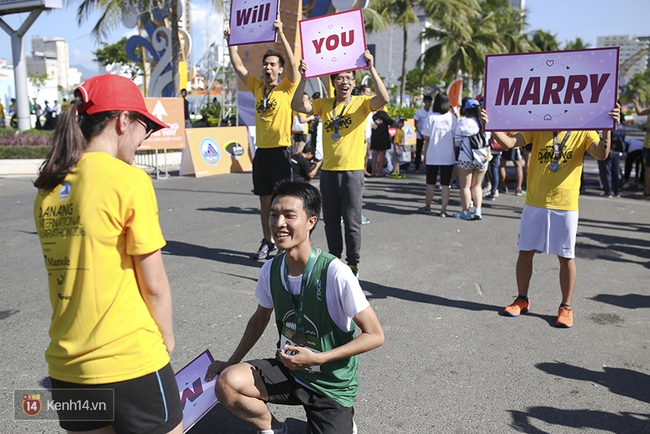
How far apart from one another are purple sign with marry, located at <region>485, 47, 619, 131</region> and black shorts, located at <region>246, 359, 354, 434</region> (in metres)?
3.01

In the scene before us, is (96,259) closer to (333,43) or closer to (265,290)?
(265,290)

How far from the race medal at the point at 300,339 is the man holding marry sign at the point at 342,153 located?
2.90m

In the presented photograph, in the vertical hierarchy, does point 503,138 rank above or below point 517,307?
above

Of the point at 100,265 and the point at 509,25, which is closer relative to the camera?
the point at 100,265

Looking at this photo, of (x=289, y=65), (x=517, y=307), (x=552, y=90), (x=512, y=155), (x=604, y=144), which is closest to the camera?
(x=604, y=144)

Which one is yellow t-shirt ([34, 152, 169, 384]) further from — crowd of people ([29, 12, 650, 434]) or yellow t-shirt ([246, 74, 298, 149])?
yellow t-shirt ([246, 74, 298, 149])

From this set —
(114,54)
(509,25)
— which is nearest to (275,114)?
(114,54)

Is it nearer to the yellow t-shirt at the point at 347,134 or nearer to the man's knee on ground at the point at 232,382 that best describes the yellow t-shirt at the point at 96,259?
the man's knee on ground at the point at 232,382

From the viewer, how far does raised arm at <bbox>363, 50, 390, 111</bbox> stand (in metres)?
5.28

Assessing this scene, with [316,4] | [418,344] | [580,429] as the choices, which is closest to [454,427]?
[580,429]

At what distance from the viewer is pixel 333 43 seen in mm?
5762

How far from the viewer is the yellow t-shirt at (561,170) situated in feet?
16.0

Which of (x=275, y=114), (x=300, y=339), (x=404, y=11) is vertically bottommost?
(x=300, y=339)

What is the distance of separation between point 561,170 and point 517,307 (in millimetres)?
1256
